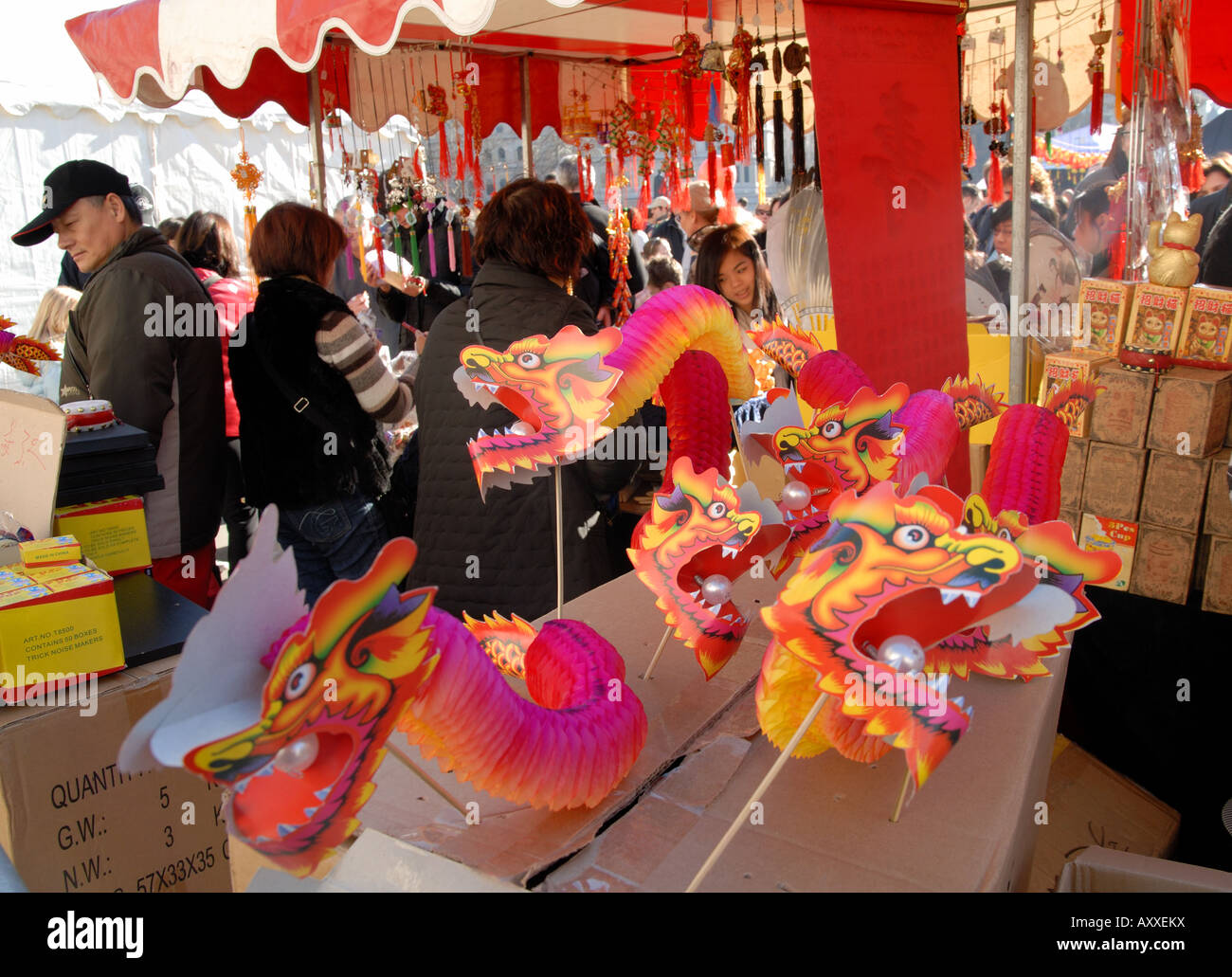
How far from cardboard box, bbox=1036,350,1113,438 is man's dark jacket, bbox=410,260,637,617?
1082mm

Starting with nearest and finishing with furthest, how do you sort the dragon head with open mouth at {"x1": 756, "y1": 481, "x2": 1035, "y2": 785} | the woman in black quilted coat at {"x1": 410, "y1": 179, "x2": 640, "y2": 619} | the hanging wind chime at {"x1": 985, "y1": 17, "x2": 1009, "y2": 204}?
the dragon head with open mouth at {"x1": 756, "y1": 481, "x2": 1035, "y2": 785} < the woman in black quilted coat at {"x1": 410, "y1": 179, "x2": 640, "y2": 619} < the hanging wind chime at {"x1": 985, "y1": 17, "x2": 1009, "y2": 204}

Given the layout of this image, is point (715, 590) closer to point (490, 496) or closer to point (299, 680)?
point (299, 680)

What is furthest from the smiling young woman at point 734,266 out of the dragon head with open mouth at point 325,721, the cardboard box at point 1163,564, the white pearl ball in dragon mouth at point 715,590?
the dragon head with open mouth at point 325,721

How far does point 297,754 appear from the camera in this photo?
626 mm

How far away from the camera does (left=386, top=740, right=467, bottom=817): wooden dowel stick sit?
0.78m

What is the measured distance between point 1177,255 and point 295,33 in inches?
85.2

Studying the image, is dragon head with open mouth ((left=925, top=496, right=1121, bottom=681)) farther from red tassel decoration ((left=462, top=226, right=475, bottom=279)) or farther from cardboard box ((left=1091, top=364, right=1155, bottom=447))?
red tassel decoration ((left=462, top=226, right=475, bottom=279))

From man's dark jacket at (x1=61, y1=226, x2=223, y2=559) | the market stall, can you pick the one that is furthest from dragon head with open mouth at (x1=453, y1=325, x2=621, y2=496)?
man's dark jacket at (x1=61, y1=226, x2=223, y2=559)

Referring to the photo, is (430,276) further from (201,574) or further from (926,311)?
(926,311)

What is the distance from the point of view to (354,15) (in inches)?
76.5

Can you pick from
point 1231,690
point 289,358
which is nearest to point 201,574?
point 289,358

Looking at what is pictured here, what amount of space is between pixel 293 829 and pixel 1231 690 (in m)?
2.02

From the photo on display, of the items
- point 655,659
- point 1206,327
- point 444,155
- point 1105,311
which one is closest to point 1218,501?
point 1206,327

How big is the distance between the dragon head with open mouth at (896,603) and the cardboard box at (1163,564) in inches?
64.8
